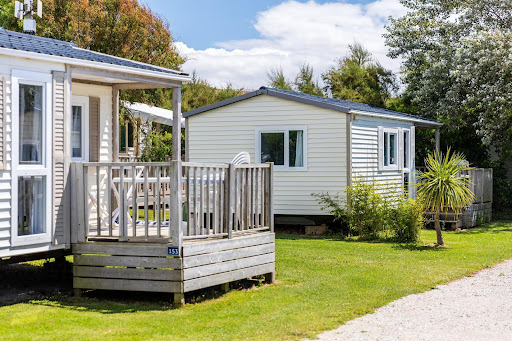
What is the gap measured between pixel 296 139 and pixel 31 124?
8321 mm

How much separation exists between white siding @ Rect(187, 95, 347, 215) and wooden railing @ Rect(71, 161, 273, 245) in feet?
18.7

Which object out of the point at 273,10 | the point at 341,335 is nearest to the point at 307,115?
the point at 341,335

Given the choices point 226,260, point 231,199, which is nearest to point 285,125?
point 231,199

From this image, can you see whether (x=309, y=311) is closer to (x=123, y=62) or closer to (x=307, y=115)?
(x=123, y=62)

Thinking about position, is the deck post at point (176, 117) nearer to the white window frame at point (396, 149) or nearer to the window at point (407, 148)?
the white window frame at point (396, 149)

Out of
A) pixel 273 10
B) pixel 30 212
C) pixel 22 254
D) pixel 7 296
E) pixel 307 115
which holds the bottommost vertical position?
pixel 7 296

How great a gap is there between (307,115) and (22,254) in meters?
8.63

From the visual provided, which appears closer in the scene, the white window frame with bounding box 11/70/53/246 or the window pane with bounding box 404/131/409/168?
the white window frame with bounding box 11/70/53/246

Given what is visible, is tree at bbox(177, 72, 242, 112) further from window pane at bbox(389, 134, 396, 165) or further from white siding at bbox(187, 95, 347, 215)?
window pane at bbox(389, 134, 396, 165)

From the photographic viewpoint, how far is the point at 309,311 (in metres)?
7.26

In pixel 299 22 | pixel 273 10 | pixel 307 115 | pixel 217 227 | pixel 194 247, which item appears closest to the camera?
pixel 194 247

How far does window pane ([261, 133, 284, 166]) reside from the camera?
15.5 metres

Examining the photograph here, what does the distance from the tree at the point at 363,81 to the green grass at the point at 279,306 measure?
19.4m

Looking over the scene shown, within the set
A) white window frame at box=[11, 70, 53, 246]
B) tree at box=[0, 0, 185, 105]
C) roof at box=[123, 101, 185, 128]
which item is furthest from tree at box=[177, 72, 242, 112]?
white window frame at box=[11, 70, 53, 246]
